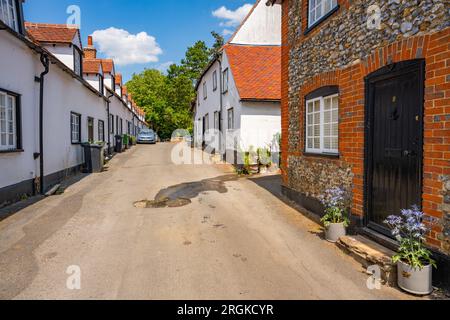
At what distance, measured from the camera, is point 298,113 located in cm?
800

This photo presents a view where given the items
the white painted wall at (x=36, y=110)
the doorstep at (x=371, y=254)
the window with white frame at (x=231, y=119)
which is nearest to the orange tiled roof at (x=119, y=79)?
the white painted wall at (x=36, y=110)

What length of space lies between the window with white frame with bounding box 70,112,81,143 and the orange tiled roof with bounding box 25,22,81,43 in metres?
3.17

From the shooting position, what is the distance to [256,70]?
16.6 metres

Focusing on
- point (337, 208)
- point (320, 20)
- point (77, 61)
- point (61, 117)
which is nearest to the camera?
point (337, 208)

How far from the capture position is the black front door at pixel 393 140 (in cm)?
421

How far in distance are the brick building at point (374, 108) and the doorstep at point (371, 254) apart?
21 centimetres

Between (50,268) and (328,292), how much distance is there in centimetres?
365

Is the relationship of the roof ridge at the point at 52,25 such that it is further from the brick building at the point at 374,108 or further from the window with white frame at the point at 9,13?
the brick building at the point at 374,108

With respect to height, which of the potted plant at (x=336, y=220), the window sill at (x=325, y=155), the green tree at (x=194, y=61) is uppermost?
the green tree at (x=194, y=61)

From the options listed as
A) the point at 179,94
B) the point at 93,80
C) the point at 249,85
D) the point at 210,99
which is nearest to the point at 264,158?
the point at 249,85

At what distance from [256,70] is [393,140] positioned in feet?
42.0

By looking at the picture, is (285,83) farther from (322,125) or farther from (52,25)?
(52,25)
